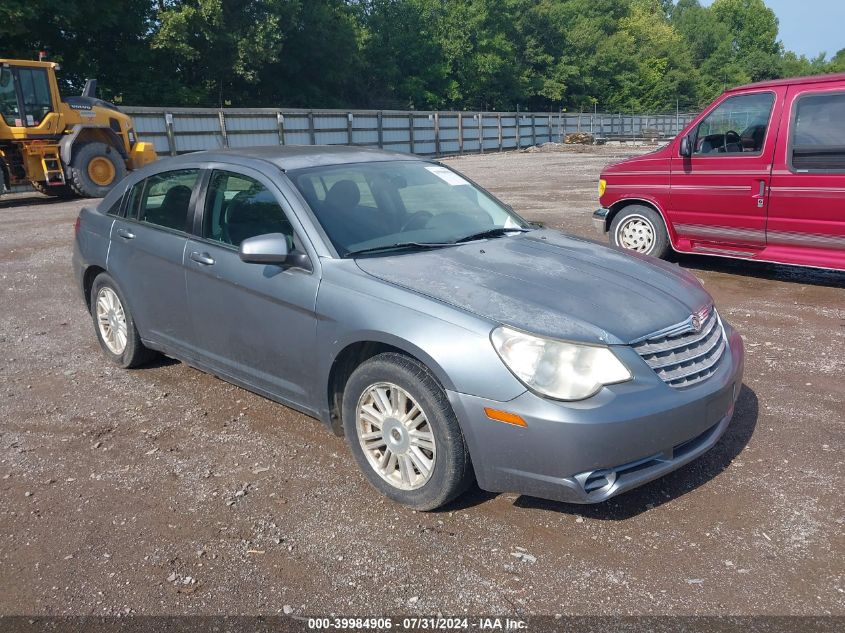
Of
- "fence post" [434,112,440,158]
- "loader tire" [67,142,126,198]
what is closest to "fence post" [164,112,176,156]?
"loader tire" [67,142,126,198]

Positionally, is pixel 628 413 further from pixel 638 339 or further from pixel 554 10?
pixel 554 10

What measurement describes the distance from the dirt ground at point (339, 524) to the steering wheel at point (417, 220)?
1.29 metres

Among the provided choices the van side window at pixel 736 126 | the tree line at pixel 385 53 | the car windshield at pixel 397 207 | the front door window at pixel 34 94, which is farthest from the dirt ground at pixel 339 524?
the tree line at pixel 385 53

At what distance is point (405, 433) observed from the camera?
3.23m

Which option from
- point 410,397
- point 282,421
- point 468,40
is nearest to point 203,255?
point 282,421

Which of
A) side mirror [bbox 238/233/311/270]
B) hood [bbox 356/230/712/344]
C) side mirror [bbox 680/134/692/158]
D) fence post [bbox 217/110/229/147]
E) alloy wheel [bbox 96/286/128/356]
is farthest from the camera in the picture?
fence post [bbox 217/110/229/147]

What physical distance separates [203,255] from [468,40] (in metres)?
58.6

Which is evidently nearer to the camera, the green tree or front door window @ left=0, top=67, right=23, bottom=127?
front door window @ left=0, top=67, right=23, bottom=127

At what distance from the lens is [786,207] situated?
6898 mm

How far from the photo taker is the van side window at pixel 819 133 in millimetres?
6523

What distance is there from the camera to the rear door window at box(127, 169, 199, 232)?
4.48 meters

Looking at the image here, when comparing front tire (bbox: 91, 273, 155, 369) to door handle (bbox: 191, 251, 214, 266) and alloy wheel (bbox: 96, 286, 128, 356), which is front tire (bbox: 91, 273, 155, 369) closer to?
alloy wheel (bbox: 96, 286, 128, 356)

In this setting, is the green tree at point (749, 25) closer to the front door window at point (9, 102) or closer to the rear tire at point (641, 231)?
the front door window at point (9, 102)

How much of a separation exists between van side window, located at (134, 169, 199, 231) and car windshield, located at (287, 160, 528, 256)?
34.7 inches
